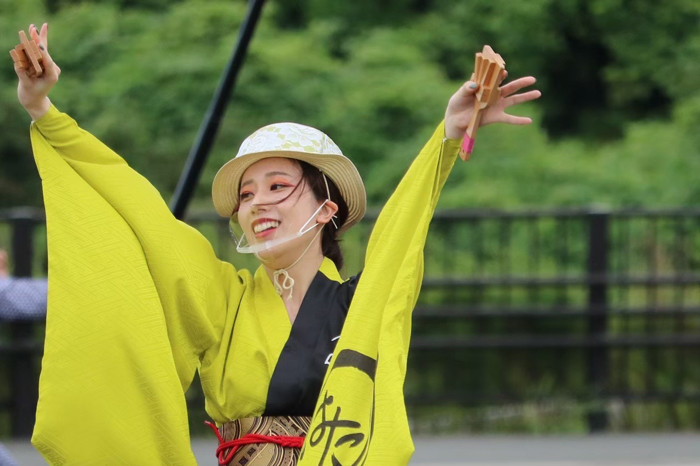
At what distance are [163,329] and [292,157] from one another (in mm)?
510

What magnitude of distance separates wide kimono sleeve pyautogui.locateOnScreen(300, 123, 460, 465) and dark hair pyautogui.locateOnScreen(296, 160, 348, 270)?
8.6 inches

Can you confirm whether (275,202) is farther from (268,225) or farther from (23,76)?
(23,76)

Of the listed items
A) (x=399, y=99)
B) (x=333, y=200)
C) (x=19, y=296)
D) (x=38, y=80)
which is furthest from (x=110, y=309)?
(x=399, y=99)

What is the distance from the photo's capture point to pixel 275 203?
9.30ft

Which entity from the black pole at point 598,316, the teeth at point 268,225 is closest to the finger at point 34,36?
the teeth at point 268,225

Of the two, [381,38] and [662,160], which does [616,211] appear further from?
[381,38]

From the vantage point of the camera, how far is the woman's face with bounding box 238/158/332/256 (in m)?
2.84

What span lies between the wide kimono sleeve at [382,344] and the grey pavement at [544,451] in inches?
190

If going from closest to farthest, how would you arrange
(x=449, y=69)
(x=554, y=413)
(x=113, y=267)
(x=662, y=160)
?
(x=113, y=267) → (x=554, y=413) → (x=662, y=160) → (x=449, y=69)

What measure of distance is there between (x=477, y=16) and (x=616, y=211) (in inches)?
257

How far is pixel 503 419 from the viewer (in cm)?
862

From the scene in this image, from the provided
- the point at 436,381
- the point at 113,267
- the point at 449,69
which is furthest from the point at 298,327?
the point at 449,69

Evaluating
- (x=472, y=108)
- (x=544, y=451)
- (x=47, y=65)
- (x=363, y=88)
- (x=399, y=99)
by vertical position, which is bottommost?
(x=544, y=451)

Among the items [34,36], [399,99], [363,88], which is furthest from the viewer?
[363,88]
